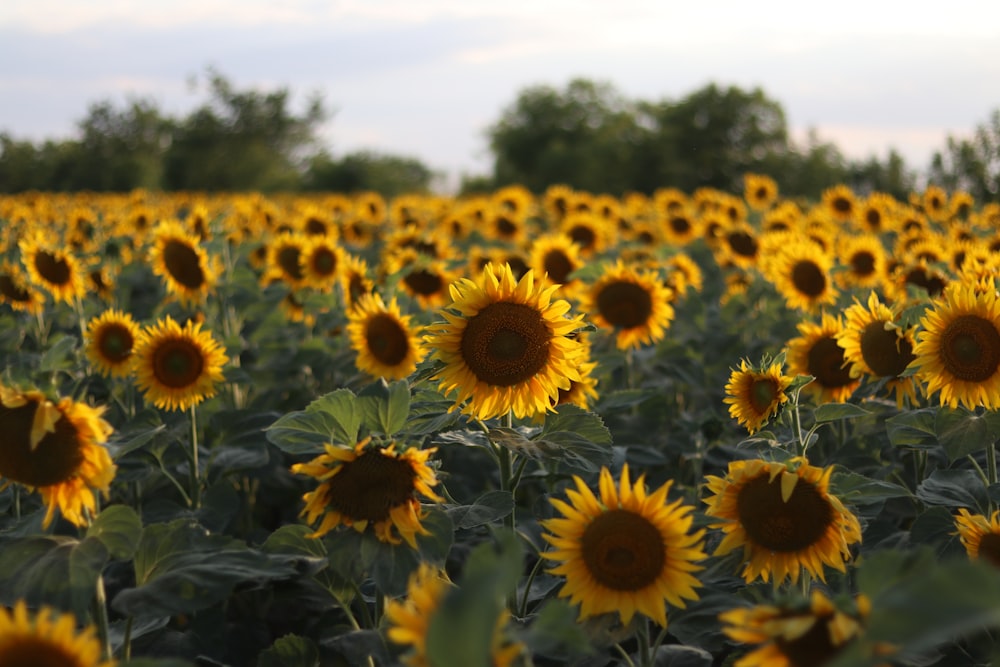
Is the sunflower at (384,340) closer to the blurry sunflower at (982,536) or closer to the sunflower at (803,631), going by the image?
the blurry sunflower at (982,536)

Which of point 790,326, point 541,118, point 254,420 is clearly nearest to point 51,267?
point 254,420

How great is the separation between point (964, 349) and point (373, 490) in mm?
1964

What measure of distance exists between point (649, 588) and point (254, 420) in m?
2.39

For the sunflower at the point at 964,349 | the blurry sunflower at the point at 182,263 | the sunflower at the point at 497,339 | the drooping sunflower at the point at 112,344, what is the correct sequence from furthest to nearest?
1. the blurry sunflower at the point at 182,263
2. the drooping sunflower at the point at 112,344
3. the sunflower at the point at 964,349
4. the sunflower at the point at 497,339

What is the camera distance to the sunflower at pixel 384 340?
4336mm

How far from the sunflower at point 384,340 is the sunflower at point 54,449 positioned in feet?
6.56

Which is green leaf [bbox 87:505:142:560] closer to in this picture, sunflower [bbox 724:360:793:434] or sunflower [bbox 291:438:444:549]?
sunflower [bbox 291:438:444:549]

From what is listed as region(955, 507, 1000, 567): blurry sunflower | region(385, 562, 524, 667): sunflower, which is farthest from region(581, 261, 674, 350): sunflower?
region(385, 562, 524, 667): sunflower

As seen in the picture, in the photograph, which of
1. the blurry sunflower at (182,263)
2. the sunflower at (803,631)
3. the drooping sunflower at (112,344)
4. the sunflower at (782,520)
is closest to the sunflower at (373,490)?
the sunflower at (782,520)

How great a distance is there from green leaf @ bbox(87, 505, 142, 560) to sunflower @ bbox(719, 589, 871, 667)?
4.40 feet

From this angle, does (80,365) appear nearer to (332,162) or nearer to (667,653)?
(667,653)

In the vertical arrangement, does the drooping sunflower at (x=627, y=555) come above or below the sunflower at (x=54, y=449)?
below

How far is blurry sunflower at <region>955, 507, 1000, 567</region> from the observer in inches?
98.8

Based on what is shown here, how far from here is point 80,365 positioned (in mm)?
4914
